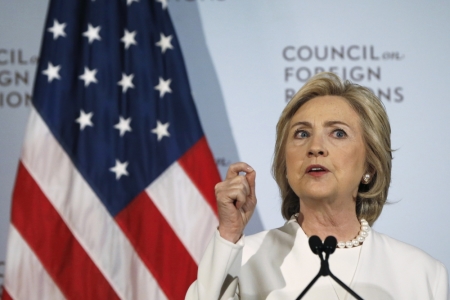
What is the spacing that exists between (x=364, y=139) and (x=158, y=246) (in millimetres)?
1418

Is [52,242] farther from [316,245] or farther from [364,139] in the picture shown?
[316,245]

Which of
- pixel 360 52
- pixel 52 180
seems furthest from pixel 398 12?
pixel 52 180

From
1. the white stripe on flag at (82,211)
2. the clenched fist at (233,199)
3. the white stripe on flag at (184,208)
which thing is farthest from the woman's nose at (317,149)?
the white stripe on flag at (82,211)

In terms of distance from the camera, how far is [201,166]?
3.25 meters

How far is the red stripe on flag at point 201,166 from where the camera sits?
3.24 metres

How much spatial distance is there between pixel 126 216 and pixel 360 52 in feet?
4.82

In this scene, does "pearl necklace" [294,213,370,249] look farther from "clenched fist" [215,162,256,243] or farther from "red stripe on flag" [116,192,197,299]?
"red stripe on flag" [116,192,197,299]

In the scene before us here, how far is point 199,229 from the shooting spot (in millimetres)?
3189

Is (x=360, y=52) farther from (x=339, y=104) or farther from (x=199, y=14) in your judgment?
(x=339, y=104)

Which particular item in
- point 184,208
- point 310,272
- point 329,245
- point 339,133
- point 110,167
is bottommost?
point 310,272

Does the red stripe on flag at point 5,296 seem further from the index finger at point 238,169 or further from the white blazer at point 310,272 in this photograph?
the index finger at point 238,169

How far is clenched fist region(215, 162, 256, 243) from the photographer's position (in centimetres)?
179

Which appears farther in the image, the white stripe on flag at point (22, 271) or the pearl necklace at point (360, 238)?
the white stripe on flag at point (22, 271)

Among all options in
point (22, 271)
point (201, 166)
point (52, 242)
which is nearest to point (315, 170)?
point (201, 166)
